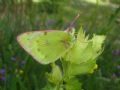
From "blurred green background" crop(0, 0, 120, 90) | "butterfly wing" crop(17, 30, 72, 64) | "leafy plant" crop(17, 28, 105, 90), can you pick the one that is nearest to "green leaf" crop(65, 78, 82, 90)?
"leafy plant" crop(17, 28, 105, 90)

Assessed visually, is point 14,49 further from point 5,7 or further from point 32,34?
point 32,34

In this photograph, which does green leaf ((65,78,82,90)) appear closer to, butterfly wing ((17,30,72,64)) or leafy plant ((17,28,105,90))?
leafy plant ((17,28,105,90))

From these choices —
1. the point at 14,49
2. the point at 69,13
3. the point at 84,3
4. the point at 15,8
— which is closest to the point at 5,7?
the point at 15,8

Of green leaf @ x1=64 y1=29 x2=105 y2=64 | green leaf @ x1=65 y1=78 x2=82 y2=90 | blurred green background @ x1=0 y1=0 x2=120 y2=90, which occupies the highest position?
green leaf @ x1=64 y1=29 x2=105 y2=64

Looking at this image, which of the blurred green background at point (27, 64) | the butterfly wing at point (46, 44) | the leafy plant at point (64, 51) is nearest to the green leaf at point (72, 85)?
the leafy plant at point (64, 51)

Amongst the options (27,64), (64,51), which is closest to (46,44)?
(64,51)

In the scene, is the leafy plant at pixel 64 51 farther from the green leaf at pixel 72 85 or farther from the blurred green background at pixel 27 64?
the blurred green background at pixel 27 64

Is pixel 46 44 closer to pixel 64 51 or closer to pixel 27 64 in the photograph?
pixel 64 51
